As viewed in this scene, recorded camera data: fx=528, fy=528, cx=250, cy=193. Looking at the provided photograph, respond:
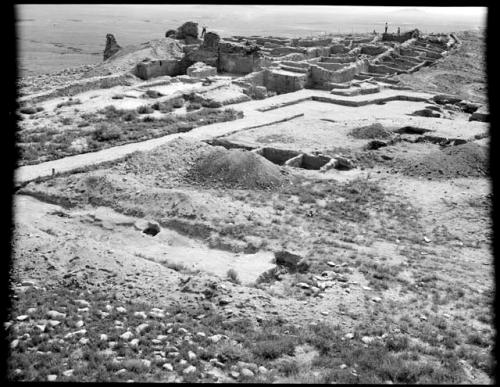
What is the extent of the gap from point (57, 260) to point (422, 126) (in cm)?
1972

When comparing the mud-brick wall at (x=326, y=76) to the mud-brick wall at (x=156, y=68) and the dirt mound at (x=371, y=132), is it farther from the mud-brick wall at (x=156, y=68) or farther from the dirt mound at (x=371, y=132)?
the dirt mound at (x=371, y=132)

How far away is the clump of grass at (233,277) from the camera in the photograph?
35.4ft

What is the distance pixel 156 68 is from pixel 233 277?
28531 millimetres

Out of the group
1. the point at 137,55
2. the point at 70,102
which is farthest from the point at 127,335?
the point at 137,55

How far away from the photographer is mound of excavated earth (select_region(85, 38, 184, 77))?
3684 centimetres

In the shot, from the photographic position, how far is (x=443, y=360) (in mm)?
7957

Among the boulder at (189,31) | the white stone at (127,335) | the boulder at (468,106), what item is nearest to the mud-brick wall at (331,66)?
the boulder at (468,106)

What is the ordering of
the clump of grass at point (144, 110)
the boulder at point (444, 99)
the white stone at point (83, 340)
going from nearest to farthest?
the white stone at point (83, 340) < the clump of grass at point (144, 110) < the boulder at point (444, 99)

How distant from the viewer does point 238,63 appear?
37.7m

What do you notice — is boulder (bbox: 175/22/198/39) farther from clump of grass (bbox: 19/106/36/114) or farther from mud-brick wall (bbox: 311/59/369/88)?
clump of grass (bbox: 19/106/36/114)

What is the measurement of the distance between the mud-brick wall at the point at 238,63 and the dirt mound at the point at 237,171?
20.4m

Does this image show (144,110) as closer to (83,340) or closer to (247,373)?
(83,340)

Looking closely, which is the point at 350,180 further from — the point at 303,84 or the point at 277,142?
the point at 303,84

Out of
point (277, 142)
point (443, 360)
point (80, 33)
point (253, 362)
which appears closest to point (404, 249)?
point (443, 360)
